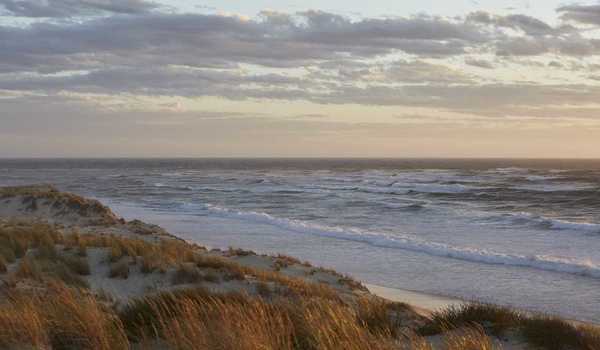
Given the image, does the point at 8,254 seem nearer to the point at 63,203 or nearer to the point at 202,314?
the point at 202,314

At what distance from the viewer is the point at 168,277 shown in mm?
11570

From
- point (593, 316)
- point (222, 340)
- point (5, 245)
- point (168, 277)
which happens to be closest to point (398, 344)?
point (222, 340)

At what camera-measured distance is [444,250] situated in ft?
70.2

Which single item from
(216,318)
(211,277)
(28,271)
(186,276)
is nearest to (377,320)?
(216,318)

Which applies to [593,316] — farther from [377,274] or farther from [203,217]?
[203,217]

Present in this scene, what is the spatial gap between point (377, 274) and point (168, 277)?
7.78 meters

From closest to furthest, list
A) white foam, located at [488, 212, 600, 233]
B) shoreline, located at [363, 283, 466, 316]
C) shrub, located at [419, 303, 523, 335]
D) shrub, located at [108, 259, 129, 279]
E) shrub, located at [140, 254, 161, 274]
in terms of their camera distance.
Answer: shrub, located at [419, 303, 523, 335], shrub, located at [108, 259, 129, 279], shrub, located at [140, 254, 161, 274], shoreline, located at [363, 283, 466, 316], white foam, located at [488, 212, 600, 233]

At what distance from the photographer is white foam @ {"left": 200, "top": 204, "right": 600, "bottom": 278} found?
712 inches

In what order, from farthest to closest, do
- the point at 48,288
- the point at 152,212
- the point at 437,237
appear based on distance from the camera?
the point at 152,212
the point at 437,237
the point at 48,288

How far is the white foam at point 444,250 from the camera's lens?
59.4 feet

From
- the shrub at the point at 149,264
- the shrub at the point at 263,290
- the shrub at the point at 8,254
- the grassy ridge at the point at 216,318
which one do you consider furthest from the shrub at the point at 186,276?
the shrub at the point at 8,254

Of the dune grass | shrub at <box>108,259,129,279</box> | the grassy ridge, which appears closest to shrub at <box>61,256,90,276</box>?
the grassy ridge

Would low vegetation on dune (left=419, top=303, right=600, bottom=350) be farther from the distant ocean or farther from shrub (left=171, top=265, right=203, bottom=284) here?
the distant ocean

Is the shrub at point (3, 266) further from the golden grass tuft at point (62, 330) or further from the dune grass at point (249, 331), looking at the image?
the golden grass tuft at point (62, 330)
